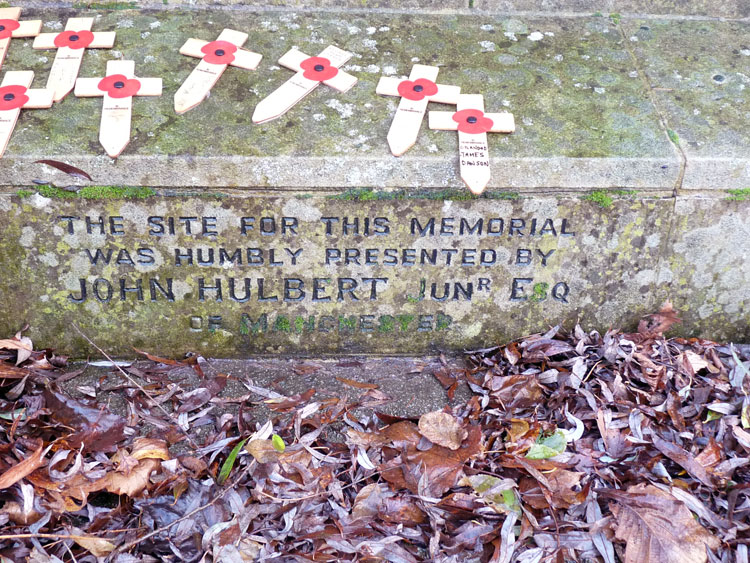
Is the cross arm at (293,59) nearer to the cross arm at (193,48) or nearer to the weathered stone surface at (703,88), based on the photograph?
the cross arm at (193,48)

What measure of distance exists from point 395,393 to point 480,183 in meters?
→ 0.86

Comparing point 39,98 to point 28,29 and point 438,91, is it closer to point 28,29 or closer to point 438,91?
point 28,29

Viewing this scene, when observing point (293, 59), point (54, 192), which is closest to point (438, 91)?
point (293, 59)

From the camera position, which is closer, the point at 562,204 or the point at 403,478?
the point at 403,478

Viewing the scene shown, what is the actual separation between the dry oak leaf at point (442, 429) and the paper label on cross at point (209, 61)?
144 centimetres

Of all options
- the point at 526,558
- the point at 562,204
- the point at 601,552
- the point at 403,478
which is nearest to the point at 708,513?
the point at 601,552

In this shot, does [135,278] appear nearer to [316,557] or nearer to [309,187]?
[309,187]

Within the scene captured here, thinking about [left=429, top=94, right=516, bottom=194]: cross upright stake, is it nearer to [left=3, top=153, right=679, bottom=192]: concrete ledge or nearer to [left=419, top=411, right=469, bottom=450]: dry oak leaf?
[left=3, top=153, right=679, bottom=192]: concrete ledge

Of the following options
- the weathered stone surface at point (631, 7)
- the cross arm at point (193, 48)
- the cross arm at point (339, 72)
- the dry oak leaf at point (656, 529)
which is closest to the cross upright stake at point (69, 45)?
the cross arm at point (193, 48)

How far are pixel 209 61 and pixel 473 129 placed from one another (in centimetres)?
109

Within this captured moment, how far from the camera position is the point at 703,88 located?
10.1 feet

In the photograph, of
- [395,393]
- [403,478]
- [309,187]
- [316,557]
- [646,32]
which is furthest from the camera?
[646,32]

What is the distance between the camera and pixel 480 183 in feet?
8.76

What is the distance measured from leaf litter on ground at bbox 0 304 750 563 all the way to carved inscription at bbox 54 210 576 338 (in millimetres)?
232
